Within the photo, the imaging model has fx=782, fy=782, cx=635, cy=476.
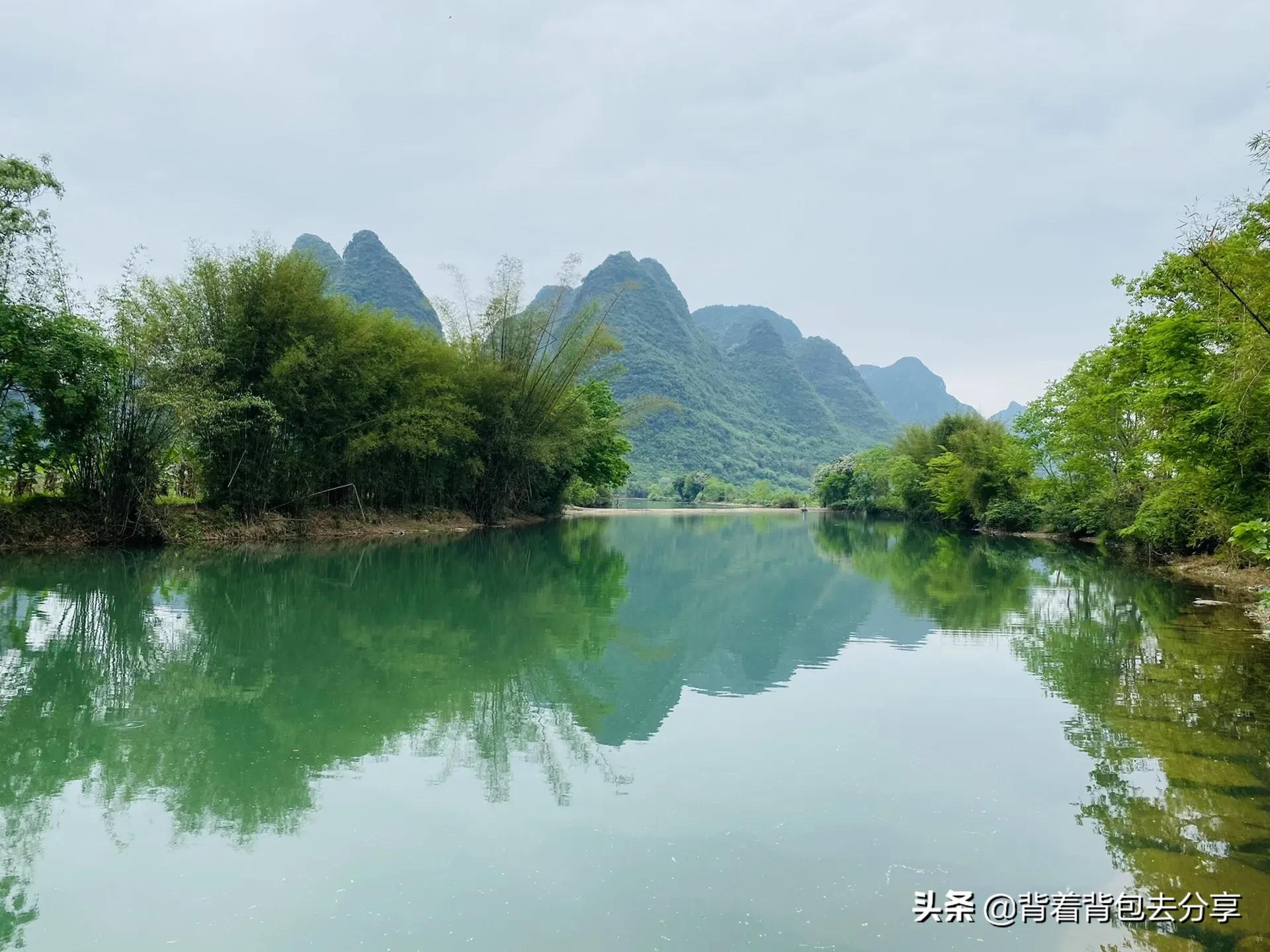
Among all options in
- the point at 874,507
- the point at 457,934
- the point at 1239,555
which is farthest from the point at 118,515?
the point at 874,507

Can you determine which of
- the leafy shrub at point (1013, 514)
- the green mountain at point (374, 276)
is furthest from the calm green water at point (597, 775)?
the green mountain at point (374, 276)

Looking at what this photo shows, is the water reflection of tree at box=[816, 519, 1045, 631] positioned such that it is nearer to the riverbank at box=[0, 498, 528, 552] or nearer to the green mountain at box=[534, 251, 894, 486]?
the riverbank at box=[0, 498, 528, 552]

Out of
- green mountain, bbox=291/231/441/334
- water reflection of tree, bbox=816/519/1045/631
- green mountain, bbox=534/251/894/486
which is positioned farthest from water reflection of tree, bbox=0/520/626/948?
green mountain, bbox=291/231/441/334

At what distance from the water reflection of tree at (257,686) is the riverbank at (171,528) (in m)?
2.53

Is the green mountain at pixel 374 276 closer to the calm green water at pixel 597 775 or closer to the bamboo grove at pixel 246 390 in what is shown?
the bamboo grove at pixel 246 390

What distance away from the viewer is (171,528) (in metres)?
15.9

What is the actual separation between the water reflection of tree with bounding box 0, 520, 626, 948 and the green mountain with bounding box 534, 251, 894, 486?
170 feet

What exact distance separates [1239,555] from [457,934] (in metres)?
16.2

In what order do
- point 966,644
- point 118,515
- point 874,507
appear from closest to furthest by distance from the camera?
point 966,644 < point 118,515 < point 874,507

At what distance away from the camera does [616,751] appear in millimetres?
4785

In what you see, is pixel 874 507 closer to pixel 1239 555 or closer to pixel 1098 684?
pixel 1239 555

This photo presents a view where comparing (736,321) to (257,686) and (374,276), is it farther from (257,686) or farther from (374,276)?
(257,686)

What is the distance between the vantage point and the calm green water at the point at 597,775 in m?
2.88

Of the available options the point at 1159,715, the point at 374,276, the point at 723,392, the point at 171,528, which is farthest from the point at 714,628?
the point at 723,392
